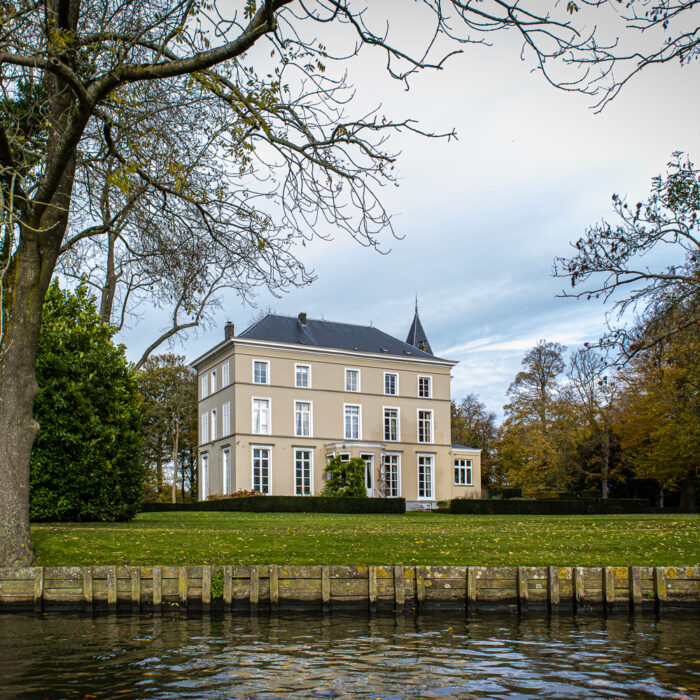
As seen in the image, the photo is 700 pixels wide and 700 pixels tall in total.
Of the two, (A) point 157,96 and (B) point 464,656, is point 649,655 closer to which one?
(B) point 464,656

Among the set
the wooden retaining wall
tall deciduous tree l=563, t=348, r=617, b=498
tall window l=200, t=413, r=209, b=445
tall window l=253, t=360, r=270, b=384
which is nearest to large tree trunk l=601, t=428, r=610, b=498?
tall deciduous tree l=563, t=348, r=617, b=498

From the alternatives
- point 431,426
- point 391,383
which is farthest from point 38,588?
point 431,426

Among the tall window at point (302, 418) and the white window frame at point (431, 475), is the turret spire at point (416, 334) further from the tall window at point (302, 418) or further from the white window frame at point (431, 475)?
the tall window at point (302, 418)

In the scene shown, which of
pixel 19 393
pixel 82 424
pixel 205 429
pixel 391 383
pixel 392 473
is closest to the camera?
pixel 19 393

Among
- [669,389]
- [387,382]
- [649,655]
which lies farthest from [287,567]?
[387,382]

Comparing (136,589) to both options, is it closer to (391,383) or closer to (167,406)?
(391,383)

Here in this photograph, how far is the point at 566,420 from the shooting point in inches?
1777

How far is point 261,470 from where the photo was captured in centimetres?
4106

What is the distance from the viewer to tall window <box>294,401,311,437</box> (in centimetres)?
4291

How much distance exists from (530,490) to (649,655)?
126 feet

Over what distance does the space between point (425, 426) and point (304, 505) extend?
16.9 meters

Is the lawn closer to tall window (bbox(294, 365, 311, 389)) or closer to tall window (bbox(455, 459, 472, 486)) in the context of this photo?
tall window (bbox(294, 365, 311, 389))

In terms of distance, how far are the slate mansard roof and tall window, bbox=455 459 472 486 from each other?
7666 millimetres

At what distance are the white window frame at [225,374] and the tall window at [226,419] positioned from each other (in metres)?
1.23
